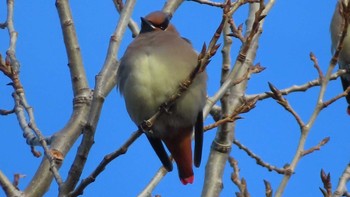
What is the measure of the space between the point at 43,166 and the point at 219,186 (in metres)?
0.74

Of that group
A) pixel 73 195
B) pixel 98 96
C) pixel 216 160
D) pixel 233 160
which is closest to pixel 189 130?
pixel 216 160

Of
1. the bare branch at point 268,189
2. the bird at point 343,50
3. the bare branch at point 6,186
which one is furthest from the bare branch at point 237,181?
the bird at point 343,50

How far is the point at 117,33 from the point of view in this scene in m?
2.87

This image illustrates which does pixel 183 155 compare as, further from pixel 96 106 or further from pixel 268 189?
pixel 96 106

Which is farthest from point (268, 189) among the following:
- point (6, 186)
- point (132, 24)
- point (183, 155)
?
point (132, 24)

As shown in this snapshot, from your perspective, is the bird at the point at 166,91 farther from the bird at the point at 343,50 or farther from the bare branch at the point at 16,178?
the bird at the point at 343,50

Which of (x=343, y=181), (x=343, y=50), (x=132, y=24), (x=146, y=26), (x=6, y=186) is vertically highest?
(x=343, y=50)

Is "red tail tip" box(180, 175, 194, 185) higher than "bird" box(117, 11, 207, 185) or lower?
lower

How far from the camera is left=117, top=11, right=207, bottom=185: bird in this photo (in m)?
3.02

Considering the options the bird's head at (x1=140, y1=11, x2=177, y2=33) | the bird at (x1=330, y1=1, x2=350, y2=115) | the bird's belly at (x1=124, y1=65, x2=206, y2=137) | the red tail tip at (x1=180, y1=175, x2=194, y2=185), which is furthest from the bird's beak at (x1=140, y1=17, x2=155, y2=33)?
the bird at (x1=330, y1=1, x2=350, y2=115)

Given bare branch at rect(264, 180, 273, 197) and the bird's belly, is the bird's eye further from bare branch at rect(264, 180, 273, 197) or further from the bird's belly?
bare branch at rect(264, 180, 273, 197)

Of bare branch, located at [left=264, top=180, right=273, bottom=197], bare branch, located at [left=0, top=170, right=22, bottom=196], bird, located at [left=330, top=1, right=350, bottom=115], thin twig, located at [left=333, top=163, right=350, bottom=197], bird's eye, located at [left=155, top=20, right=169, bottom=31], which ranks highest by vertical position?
bird, located at [left=330, top=1, right=350, bottom=115]

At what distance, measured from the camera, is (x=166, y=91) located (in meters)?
2.98

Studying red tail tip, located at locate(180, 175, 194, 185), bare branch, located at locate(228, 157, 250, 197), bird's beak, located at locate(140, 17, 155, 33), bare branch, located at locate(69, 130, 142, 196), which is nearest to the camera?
bare branch, located at locate(69, 130, 142, 196)
